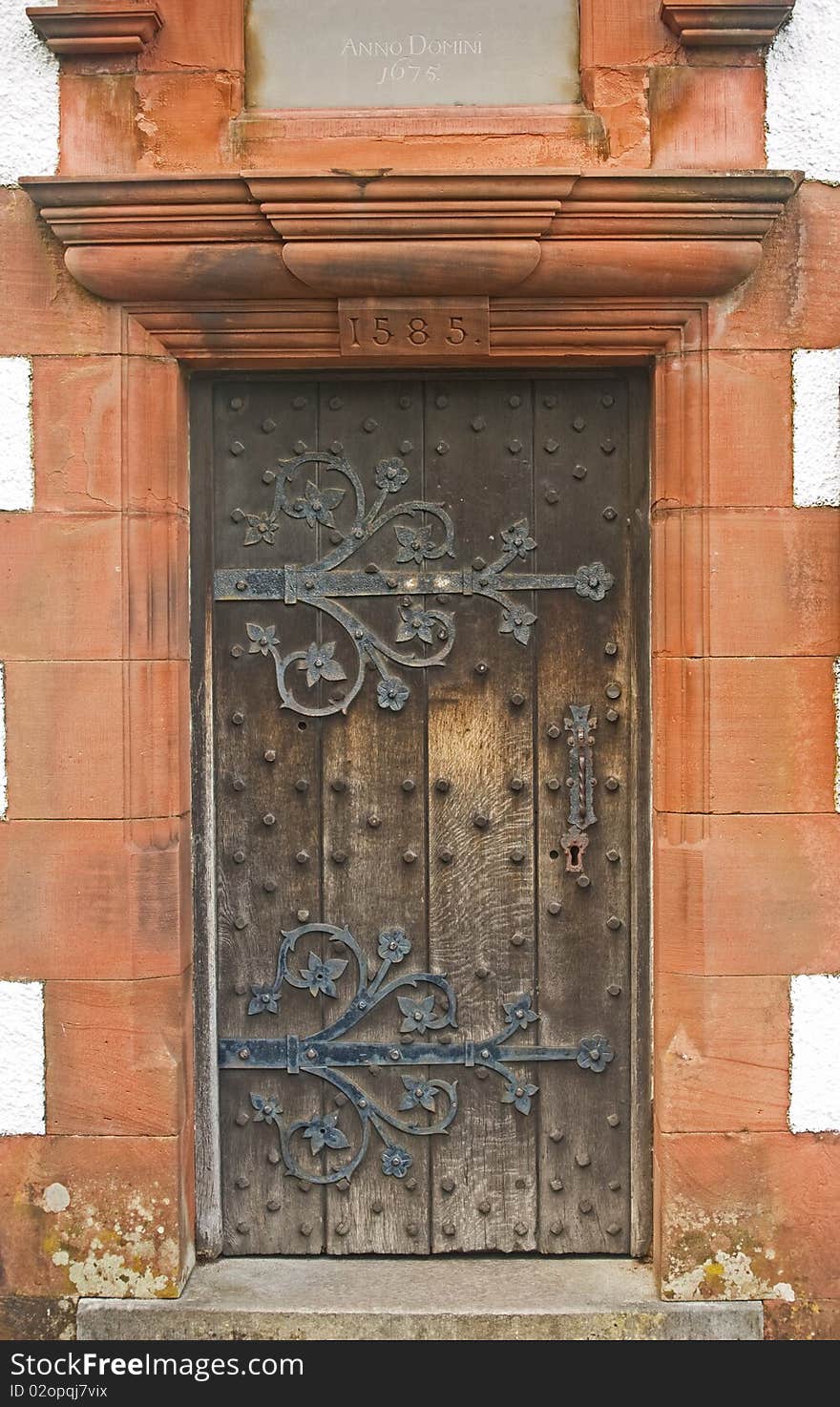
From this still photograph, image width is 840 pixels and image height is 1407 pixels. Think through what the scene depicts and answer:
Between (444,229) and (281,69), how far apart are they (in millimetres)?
563

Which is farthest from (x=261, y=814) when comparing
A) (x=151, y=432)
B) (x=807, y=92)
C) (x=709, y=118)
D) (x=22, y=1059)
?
(x=807, y=92)

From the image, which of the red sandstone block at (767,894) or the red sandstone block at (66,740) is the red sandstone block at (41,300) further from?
the red sandstone block at (767,894)

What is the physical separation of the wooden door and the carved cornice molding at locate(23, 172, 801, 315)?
30cm

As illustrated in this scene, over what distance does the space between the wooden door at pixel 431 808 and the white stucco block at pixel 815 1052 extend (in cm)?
38

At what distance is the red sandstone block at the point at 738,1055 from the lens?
2.94 m

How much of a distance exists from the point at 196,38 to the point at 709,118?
1.18 meters

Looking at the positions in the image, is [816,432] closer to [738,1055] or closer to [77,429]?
[738,1055]

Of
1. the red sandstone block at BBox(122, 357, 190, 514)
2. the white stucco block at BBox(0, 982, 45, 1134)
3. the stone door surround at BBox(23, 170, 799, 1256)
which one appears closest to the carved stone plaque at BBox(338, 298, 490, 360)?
the stone door surround at BBox(23, 170, 799, 1256)

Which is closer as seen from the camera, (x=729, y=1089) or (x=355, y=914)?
(x=729, y=1089)

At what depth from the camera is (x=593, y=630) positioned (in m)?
3.12

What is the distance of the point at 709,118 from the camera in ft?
9.48

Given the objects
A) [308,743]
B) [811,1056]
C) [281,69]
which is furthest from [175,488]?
[811,1056]

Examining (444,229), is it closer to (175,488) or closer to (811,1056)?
(175,488)

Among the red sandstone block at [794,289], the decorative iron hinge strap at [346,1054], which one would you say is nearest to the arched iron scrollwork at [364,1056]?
the decorative iron hinge strap at [346,1054]
